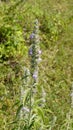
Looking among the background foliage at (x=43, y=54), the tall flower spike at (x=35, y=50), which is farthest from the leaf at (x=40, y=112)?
the background foliage at (x=43, y=54)

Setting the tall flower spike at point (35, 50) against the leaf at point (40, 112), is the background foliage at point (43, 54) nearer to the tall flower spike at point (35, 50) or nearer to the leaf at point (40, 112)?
the leaf at point (40, 112)

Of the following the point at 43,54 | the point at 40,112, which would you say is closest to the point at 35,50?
the point at 40,112

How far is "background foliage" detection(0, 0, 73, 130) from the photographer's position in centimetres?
692

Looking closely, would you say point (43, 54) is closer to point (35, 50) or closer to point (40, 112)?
point (40, 112)

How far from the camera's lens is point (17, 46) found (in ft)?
24.5

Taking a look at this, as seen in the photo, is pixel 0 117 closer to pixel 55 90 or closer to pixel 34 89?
pixel 55 90

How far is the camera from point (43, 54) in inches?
323

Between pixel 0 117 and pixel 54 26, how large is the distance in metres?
3.10

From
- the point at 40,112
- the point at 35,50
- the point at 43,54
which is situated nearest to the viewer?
the point at 35,50

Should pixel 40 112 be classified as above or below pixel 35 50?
below

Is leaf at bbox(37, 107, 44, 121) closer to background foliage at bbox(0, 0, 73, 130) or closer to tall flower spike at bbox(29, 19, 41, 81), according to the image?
tall flower spike at bbox(29, 19, 41, 81)

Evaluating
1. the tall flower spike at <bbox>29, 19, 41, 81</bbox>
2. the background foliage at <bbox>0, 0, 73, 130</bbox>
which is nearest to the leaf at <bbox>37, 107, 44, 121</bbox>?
the tall flower spike at <bbox>29, 19, 41, 81</bbox>

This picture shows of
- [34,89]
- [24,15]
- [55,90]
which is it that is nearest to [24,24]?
[24,15]

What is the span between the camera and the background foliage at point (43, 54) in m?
6.92
